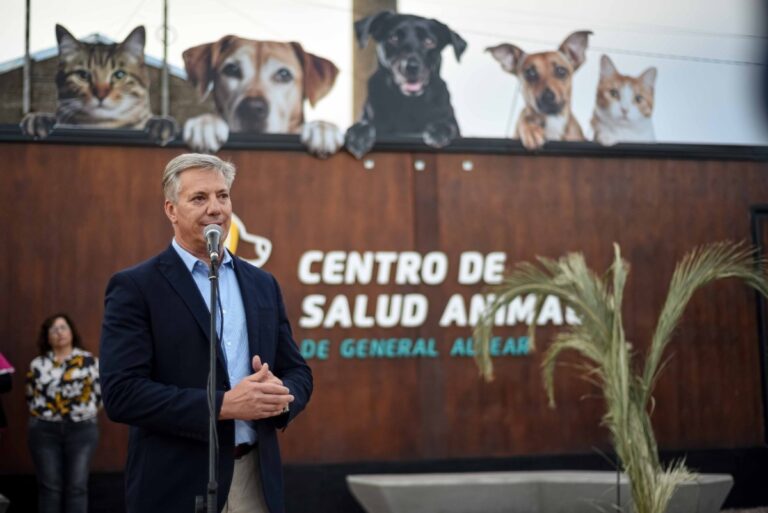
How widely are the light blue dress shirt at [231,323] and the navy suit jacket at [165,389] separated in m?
0.03

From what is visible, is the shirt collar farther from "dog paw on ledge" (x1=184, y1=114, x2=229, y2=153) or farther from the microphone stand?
"dog paw on ledge" (x1=184, y1=114, x2=229, y2=153)

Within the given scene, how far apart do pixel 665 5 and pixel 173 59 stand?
12.9ft

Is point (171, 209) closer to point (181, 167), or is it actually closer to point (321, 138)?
point (181, 167)

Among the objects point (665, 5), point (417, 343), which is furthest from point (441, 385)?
point (665, 5)

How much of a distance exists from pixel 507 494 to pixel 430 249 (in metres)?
1.89

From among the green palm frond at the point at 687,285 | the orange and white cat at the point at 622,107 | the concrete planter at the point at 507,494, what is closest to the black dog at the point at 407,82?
the orange and white cat at the point at 622,107

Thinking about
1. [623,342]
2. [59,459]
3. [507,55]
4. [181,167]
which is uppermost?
[507,55]

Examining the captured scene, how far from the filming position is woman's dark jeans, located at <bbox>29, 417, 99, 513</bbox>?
21.5 feet

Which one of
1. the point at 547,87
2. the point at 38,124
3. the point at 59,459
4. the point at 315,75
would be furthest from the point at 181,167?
the point at 547,87

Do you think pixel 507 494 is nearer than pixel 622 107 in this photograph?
Yes

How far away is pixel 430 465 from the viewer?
752 cm

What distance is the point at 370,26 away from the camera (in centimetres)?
767

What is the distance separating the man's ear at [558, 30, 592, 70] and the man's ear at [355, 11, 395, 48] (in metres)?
1.39

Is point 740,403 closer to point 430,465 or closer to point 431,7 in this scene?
point 430,465
